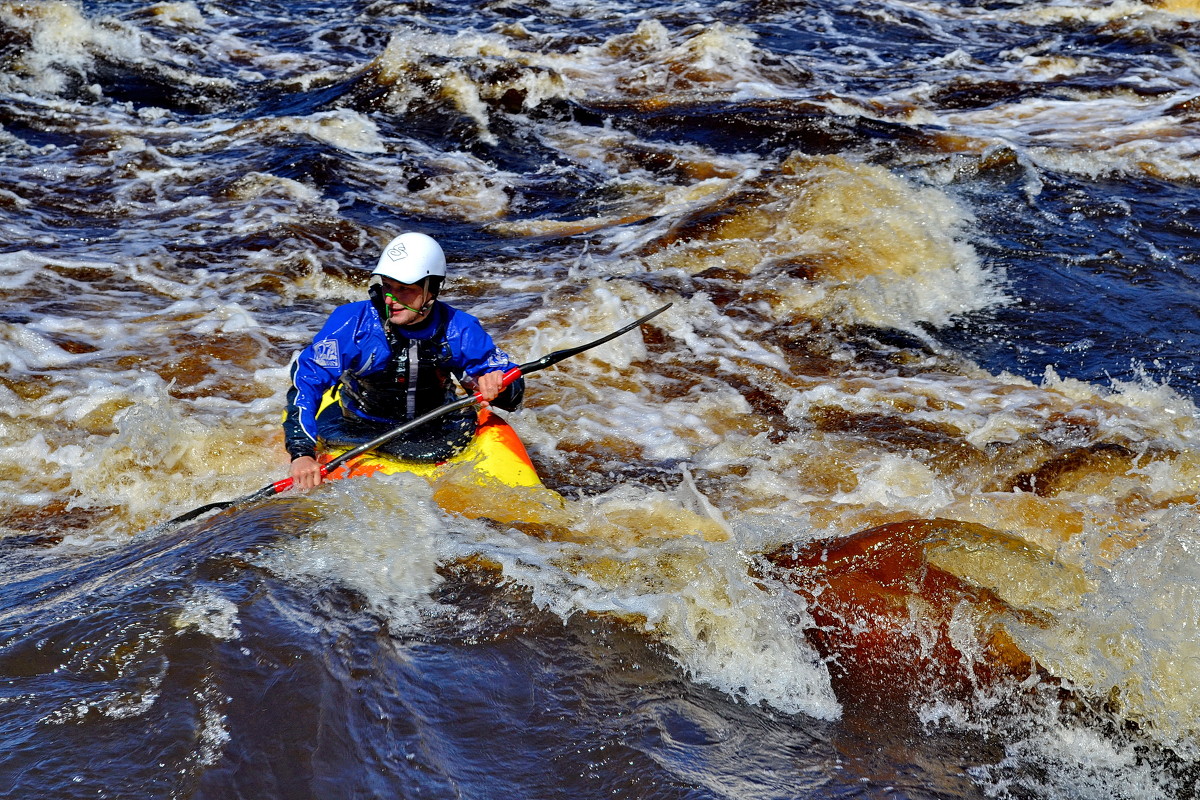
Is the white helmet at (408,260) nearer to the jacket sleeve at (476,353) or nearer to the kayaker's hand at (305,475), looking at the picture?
the jacket sleeve at (476,353)

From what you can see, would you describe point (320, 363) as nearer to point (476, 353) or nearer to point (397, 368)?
point (397, 368)

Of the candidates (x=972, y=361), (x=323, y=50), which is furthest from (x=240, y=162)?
(x=972, y=361)

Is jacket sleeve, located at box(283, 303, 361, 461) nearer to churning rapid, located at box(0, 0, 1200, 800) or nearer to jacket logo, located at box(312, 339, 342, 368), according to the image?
jacket logo, located at box(312, 339, 342, 368)

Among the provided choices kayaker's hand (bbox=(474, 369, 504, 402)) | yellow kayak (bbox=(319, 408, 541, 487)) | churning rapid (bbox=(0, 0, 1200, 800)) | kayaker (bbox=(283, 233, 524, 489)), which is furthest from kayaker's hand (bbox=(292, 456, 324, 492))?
kayaker's hand (bbox=(474, 369, 504, 402))

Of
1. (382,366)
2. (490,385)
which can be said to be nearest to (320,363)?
(382,366)

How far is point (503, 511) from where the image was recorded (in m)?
4.36

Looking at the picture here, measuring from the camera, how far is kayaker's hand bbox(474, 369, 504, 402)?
4.88 m

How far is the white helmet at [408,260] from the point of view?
14.9ft

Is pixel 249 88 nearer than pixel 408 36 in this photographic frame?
Yes

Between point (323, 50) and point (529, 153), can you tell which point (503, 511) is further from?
point (323, 50)

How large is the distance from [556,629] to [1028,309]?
18.6 feet

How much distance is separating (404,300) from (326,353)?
0.48 meters

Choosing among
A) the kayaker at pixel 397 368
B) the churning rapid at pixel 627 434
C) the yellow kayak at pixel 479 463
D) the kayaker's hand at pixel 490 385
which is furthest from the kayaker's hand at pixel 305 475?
the kayaker's hand at pixel 490 385

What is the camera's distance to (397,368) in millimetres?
4867
